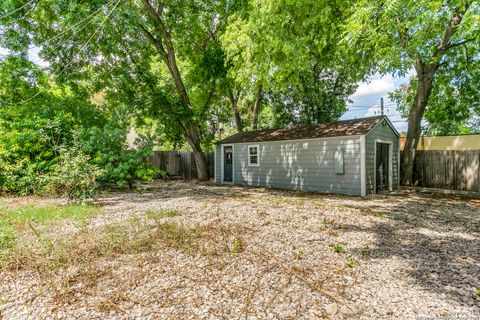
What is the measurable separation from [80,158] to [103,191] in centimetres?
310

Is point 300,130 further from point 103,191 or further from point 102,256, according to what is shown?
point 102,256

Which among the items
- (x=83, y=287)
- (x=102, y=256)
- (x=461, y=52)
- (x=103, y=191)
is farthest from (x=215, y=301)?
(x=461, y=52)

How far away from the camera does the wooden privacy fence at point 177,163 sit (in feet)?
51.2

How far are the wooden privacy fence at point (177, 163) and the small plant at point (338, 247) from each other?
12.0 metres

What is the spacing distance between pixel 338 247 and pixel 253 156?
8.85 metres

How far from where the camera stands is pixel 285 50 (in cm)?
764

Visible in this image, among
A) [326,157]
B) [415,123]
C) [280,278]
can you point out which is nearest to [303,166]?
[326,157]

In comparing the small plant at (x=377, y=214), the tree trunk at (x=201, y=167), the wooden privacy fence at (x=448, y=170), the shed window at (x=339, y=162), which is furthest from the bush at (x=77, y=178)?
the wooden privacy fence at (x=448, y=170)

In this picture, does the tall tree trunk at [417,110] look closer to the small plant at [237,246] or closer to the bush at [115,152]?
the small plant at [237,246]

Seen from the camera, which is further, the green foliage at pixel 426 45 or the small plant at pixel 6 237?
the green foliage at pixel 426 45

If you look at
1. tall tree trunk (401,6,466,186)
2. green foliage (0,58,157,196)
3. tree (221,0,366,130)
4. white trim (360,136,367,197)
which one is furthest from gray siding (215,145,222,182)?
tall tree trunk (401,6,466,186)

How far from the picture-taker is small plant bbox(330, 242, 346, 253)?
3.68m

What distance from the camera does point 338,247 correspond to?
3.77 m

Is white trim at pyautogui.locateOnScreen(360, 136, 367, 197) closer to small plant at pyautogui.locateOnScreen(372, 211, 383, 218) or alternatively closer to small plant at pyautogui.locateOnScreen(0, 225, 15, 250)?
small plant at pyautogui.locateOnScreen(372, 211, 383, 218)
